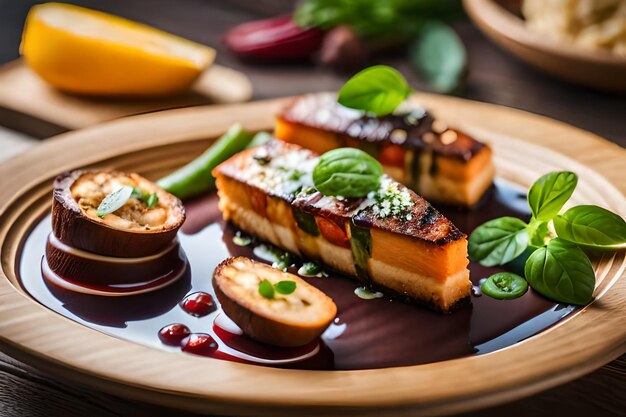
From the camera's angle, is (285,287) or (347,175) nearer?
(285,287)

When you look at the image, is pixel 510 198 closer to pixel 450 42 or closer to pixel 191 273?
pixel 191 273

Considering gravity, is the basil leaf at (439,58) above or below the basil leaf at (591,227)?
below

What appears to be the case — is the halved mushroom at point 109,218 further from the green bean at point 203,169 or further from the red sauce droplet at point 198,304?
the green bean at point 203,169

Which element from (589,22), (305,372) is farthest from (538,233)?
(589,22)

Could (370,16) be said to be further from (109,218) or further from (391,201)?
(109,218)

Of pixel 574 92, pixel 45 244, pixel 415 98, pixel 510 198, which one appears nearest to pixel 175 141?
pixel 45 244

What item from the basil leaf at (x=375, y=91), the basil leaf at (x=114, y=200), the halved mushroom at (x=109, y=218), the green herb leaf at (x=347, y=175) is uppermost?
the basil leaf at (x=375, y=91)

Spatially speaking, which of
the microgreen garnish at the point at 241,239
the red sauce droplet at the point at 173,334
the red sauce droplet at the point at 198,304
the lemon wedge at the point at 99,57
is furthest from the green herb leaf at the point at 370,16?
the red sauce droplet at the point at 173,334
